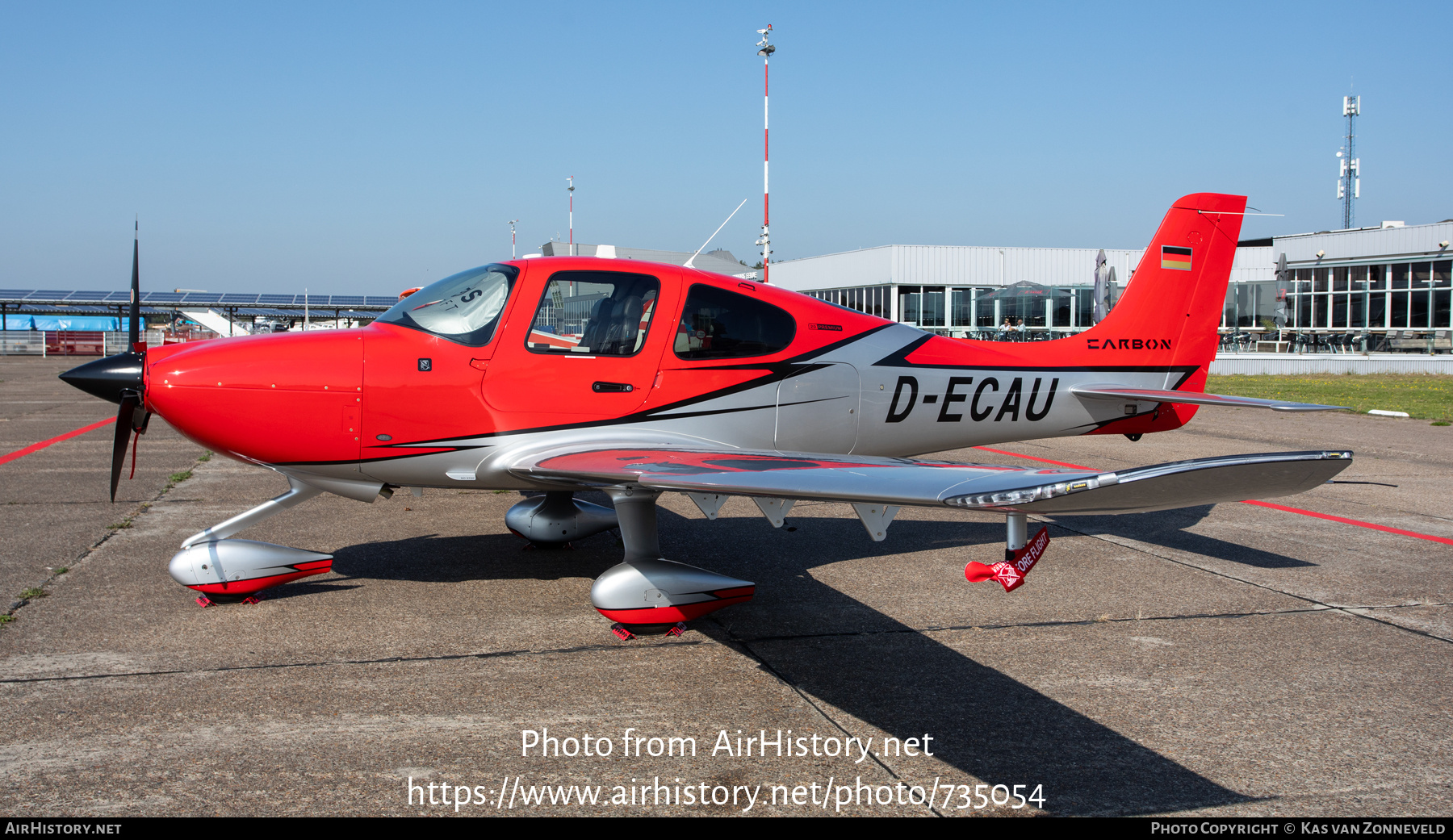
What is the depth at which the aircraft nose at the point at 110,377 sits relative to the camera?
17.4 ft

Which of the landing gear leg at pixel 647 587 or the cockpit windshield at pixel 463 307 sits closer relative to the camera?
the landing gear leg at pixel 647 587

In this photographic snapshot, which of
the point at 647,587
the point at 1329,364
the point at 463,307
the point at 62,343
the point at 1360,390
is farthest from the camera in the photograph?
the point at 62,343

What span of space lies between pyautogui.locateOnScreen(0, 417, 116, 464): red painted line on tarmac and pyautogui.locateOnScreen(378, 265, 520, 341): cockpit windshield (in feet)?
30.4

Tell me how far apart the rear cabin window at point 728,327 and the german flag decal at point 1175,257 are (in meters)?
3.72

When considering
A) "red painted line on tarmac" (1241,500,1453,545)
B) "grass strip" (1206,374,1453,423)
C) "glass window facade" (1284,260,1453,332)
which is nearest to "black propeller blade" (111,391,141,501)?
"red painted line on tarmac" (1241,500,1453,545)

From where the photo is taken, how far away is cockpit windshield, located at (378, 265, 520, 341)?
18.9 feet

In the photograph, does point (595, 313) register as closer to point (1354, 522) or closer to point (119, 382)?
point (119, 382)

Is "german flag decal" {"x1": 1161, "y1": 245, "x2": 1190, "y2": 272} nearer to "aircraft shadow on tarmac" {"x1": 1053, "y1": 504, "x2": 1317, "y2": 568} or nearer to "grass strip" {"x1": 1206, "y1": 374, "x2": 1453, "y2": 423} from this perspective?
"aircraft shadow on tarmac" {"x1": 1053, "y1": 504, "x2": 1317, "y2": 568}

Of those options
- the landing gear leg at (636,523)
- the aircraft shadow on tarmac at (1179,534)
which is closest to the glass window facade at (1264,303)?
the aircraft shadow on tarmac at (1179,534)

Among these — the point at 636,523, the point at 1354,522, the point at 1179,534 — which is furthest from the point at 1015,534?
the point at 1354,522

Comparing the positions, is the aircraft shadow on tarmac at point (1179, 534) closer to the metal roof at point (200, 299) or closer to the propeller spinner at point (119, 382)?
the propeller spinner at point (119, 382)

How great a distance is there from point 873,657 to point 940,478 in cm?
149

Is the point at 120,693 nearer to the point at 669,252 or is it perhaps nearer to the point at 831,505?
the point at 831,505

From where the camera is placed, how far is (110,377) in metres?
5.32
